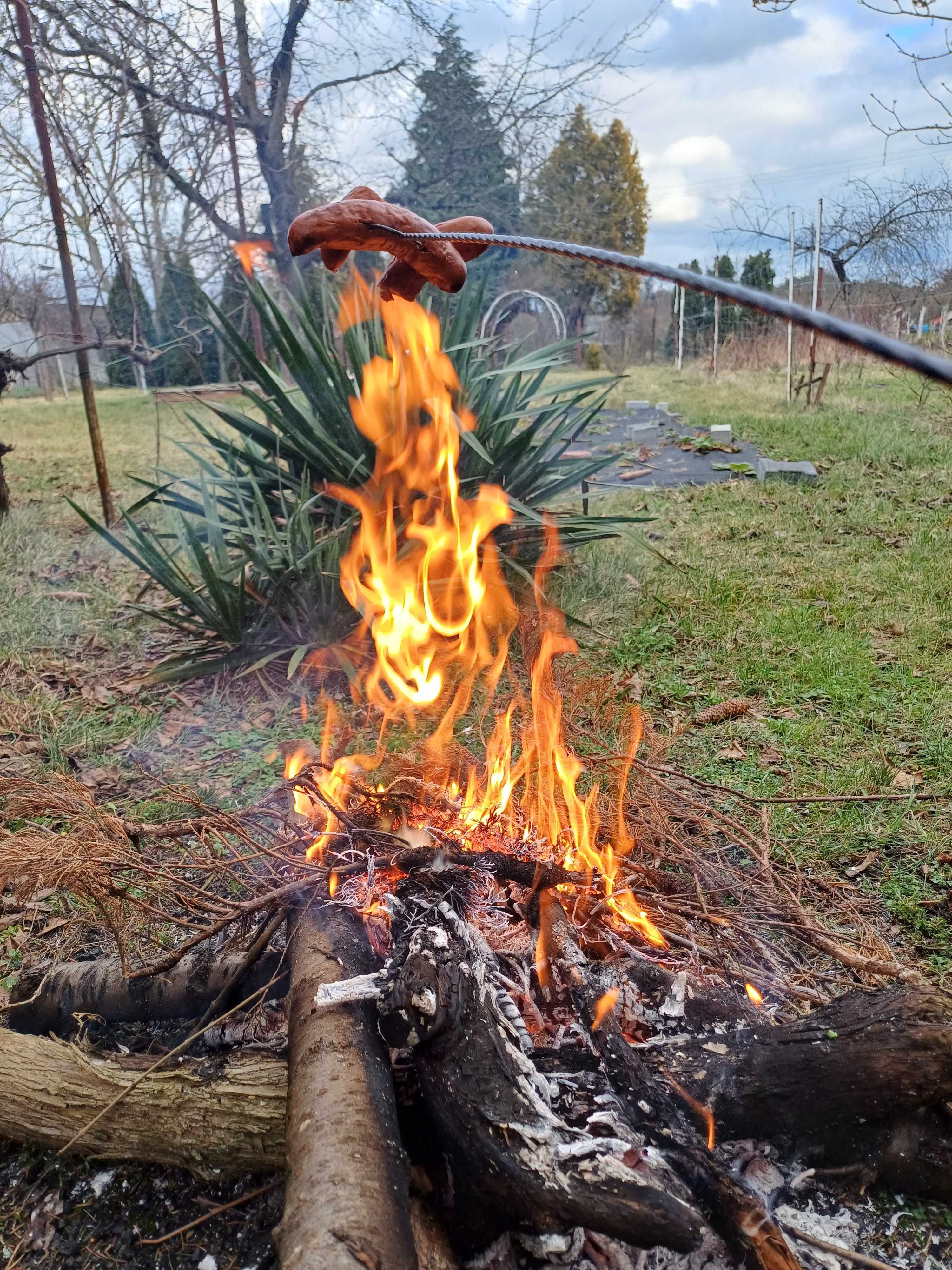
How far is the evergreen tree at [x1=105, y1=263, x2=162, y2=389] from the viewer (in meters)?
7.10

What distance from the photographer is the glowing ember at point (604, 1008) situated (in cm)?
167

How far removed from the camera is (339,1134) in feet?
4.39

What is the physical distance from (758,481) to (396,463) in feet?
15.0

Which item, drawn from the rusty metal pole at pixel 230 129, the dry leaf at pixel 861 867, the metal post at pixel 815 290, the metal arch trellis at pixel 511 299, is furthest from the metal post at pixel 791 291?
the dry leaf at pixel 861 867

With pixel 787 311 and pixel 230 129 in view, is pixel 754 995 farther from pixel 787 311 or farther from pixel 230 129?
pixel 230 129

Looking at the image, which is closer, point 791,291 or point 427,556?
point 427,556

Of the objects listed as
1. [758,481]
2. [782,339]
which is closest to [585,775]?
[758,481]

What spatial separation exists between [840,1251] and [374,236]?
1.85m

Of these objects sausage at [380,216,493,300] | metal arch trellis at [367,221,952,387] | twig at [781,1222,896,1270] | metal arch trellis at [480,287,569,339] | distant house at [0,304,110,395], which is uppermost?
metal arch trellis at [480,287,569,339]

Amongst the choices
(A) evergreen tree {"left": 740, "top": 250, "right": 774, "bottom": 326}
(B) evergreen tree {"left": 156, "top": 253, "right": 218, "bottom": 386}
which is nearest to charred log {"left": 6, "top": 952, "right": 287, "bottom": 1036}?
(B) evergreen tree {"left": 156, "top": 253, "right": 218, "bottom": 386}

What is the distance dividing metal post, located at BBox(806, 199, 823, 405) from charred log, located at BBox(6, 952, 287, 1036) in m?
11.0

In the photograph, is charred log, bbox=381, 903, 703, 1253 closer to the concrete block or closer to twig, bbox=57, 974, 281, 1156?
twig, bbox=57, 974, 281, 1156

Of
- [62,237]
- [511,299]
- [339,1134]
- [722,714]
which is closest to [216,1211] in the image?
[339,1134]

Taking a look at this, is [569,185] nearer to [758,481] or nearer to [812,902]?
[758,481]
